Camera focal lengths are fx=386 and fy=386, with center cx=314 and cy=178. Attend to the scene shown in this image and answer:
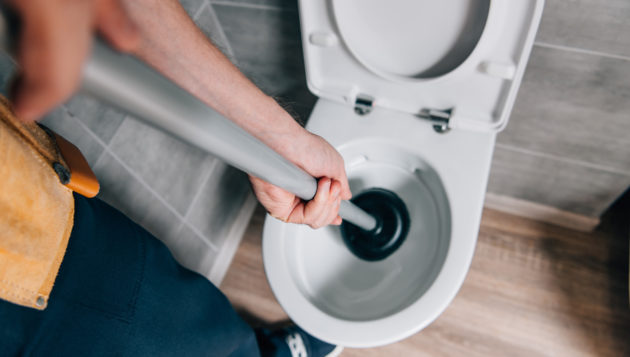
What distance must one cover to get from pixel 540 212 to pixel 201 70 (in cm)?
96

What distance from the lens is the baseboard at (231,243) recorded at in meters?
1.10

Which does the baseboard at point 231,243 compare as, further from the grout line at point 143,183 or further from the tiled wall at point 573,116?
the tiled wall at point 573,116

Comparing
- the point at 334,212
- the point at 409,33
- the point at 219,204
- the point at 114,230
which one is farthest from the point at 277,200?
the point at 219,204

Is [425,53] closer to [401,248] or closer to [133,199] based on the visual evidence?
[401,248]

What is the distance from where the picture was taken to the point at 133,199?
2.53ft

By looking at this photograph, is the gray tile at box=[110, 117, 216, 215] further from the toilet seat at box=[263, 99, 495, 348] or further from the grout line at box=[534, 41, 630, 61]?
the grout line at box=[534, 41, 630, 61]

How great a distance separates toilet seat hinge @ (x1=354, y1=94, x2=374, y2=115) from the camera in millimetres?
717

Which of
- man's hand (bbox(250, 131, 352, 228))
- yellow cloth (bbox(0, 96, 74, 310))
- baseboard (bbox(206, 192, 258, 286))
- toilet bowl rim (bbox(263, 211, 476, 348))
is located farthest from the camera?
baseboard (bbox(206, 192, 258, 286))

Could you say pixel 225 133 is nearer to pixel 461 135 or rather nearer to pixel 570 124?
pixel 461 135

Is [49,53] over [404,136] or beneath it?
over

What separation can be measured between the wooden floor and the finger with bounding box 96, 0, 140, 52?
38.2 inches

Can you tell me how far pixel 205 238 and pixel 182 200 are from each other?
0.16m

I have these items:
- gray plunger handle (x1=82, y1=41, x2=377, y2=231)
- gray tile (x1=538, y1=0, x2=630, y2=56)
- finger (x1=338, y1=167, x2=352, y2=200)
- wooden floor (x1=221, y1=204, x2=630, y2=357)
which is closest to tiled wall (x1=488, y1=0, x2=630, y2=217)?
gray tile (x1=538, y1=0, x2=630, y2=56)

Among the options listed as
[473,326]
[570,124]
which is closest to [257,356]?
[473,326]
